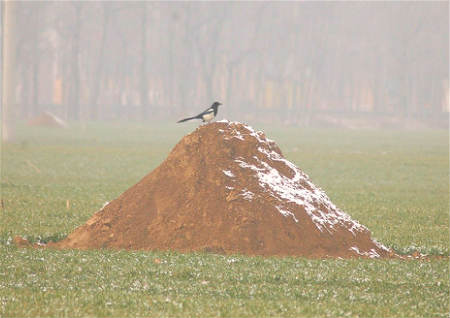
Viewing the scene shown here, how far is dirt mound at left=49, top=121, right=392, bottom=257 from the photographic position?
1516 centimetres

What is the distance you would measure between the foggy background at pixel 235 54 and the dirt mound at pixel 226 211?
62988mm

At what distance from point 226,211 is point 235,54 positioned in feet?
309

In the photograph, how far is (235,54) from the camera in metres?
108

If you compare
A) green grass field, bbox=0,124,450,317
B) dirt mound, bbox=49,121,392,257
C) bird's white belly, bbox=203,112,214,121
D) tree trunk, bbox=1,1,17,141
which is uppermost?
tree trunk, bbox=1,1,17,141

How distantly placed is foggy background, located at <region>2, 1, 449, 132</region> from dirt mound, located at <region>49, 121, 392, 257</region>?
62988 millimetres

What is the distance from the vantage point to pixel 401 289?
40.5 ft

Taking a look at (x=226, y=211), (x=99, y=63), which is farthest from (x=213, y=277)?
(x=99, y=63)

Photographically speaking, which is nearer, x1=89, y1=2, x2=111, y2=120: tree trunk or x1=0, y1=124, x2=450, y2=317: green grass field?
x1=0, y1=124, x2=450, y2=317: green grass field

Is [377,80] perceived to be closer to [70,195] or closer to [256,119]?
[256,119]

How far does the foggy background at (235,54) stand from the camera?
8719 centimetres

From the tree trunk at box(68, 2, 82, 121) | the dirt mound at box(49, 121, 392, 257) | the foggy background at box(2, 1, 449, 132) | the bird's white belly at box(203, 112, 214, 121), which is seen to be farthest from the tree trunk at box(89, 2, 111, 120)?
the dirt mound at box(49, 121, 392, 257)

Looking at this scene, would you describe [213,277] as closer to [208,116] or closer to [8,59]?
[208,116]

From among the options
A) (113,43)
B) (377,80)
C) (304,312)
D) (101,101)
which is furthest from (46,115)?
(304,312)

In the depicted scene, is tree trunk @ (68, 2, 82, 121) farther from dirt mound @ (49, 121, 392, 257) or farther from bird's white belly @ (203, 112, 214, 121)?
dirt mound @ (49, 121, 392, 257)
